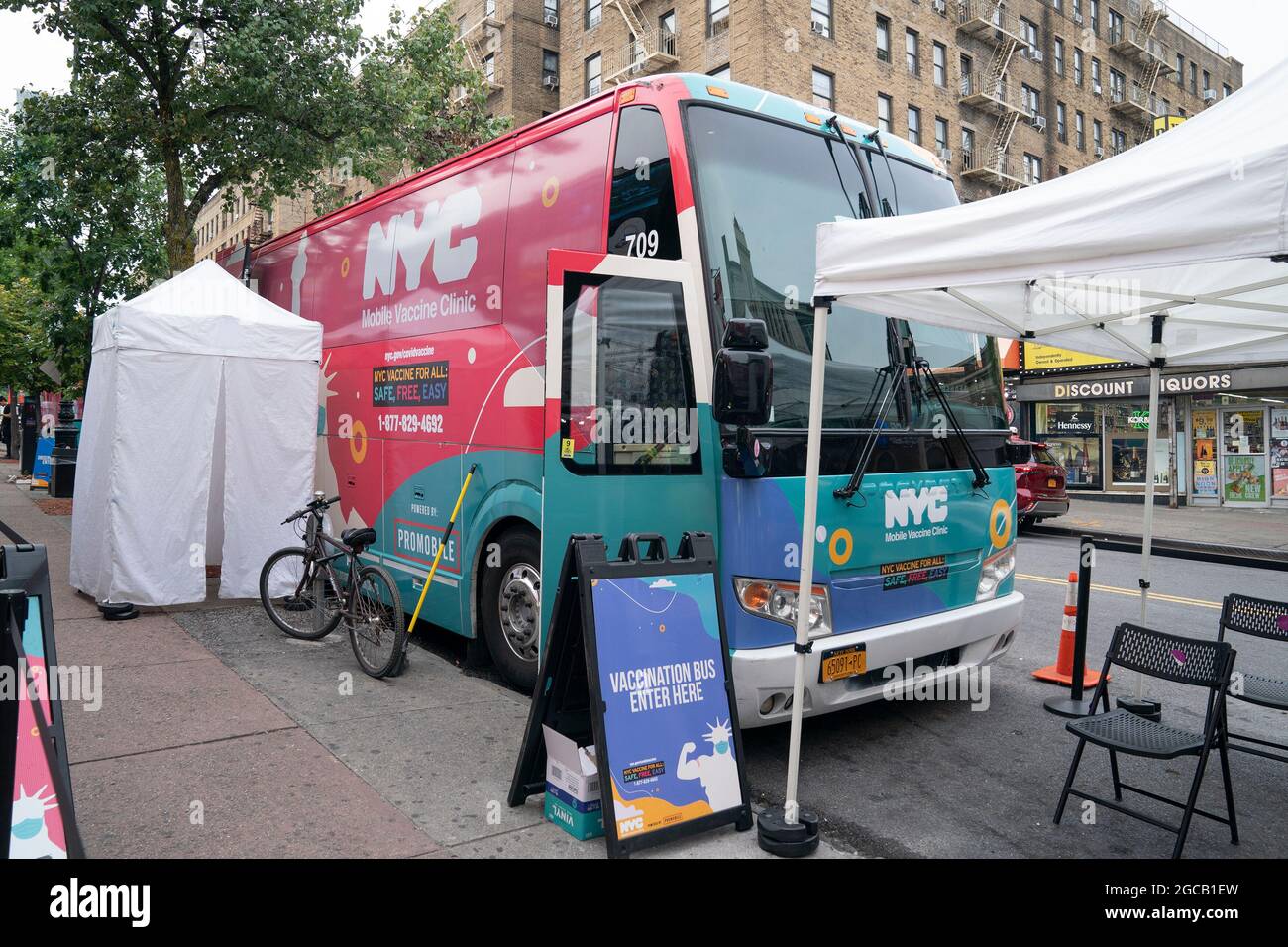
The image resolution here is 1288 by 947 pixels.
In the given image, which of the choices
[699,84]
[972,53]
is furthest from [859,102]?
[699,84]

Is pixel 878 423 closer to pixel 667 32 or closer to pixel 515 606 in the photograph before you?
pixel 515 606

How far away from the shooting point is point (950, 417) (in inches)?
218

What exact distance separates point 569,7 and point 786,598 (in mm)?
35049

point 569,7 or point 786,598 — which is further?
point 569,7

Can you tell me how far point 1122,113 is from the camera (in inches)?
1620

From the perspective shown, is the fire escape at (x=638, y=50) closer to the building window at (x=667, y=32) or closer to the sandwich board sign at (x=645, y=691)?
the building window at (x=667, y=32)

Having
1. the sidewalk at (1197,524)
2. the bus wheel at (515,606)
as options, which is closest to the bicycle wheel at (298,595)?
the bus wheel at (515,606)

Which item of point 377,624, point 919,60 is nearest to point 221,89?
point 377,624

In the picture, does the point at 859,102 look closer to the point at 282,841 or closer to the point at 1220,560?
the point at 1220,560

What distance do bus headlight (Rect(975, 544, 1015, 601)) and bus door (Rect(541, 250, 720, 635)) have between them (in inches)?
79.9

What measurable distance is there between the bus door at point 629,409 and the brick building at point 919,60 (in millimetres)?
23970

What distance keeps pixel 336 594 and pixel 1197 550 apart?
1410cm

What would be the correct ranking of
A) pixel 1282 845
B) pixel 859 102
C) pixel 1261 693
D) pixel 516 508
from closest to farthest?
pixel 1282 845
pixel 1261 693
pixel 516 508
pixel 859 102

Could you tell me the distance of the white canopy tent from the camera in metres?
3.02
